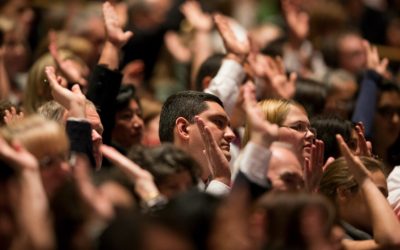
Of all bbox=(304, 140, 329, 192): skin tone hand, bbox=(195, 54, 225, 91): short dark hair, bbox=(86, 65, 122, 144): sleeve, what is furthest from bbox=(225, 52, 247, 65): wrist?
bbox=(304, 140, 329, 192): skin tone hand

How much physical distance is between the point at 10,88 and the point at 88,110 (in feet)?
8.40

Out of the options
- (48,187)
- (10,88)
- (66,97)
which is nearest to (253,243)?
(48,187)

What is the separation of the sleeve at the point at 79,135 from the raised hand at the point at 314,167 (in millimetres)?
990

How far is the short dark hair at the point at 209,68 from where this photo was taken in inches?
260

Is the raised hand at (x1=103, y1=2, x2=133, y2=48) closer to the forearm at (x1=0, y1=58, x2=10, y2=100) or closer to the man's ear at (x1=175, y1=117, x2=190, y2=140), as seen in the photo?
the man's ear at (x1=175, y1=117, x2=190, y2=140)

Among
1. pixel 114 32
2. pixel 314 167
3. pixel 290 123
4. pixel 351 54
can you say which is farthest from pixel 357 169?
pixel 351 54

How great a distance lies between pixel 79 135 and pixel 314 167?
1061 mm

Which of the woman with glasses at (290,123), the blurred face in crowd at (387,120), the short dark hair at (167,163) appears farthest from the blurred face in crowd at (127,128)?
the short dark hair at (167,163)

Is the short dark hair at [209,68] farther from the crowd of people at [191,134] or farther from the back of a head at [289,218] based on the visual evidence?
the back of a head at [289,218]

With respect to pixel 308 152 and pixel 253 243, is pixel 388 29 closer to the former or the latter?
pixel 308 152

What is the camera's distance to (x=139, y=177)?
4.43 m

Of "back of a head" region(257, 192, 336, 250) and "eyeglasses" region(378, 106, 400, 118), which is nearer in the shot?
"back of a head" region(257, 192, 336, 250)

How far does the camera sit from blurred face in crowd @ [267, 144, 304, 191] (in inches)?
189

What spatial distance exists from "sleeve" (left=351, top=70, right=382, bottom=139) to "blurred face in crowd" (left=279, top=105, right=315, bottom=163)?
1224mm
